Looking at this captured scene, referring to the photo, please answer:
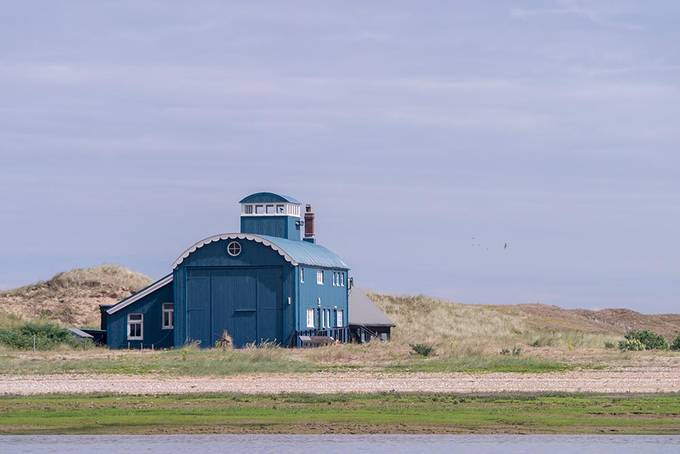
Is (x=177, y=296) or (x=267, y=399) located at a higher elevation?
(x=177, y=296)

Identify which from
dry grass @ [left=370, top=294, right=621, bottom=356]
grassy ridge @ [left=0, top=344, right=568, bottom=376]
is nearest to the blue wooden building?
grassy ridge @ [left=0, top=344, right=568, bottom=376]

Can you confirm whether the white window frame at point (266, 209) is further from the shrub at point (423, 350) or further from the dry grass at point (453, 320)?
the shrub at point (423, 350)

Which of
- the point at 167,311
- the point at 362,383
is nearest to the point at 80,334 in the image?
the point at 167,311

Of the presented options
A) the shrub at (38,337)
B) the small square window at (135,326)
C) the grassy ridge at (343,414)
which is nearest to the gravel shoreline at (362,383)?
the grassy ridge at (343,414)

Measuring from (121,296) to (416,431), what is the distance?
211 ft

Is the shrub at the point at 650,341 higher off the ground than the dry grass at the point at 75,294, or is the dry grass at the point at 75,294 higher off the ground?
the dry grass at the point at 75,294

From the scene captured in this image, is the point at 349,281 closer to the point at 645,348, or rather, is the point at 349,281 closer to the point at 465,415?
the point at 645,348

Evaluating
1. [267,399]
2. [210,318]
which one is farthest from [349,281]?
[267,399]

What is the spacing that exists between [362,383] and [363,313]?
128 feet

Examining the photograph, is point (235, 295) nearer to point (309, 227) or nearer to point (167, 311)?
point (167, 311)

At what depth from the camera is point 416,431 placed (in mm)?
31344

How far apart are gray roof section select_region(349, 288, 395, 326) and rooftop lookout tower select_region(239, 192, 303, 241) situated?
869cm

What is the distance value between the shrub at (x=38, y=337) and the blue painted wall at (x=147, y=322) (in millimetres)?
2291
